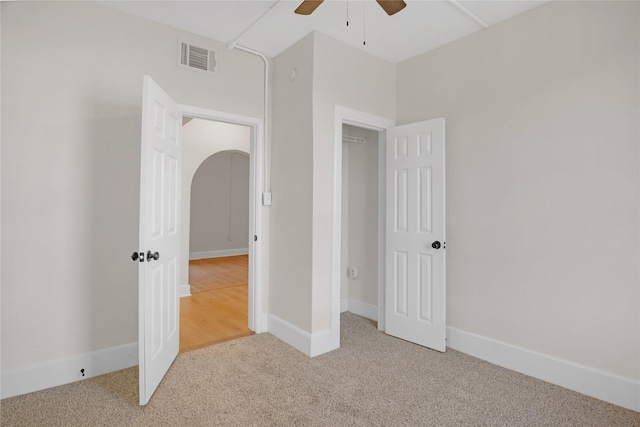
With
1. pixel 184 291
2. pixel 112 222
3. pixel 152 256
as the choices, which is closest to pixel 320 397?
pixel 152 256

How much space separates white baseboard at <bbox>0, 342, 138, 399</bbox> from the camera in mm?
2211

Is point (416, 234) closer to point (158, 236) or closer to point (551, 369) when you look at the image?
point (551, 369)

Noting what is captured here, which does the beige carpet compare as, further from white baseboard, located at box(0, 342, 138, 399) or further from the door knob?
the door knob

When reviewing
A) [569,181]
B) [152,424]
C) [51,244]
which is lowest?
[152,424]

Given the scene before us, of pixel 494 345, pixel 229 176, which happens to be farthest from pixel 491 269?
pixel 229 176

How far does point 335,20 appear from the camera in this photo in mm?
2762

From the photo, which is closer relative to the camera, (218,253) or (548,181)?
(548,181)

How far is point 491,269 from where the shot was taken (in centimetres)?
279

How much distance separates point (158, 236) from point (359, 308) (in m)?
2.45

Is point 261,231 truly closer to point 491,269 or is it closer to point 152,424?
point 152,424

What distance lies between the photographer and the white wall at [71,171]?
2230 millimetres

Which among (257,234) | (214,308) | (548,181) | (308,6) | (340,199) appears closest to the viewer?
(308,6)

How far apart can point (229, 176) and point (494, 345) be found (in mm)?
7165

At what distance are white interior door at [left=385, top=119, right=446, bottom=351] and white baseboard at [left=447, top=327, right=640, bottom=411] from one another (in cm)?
23
